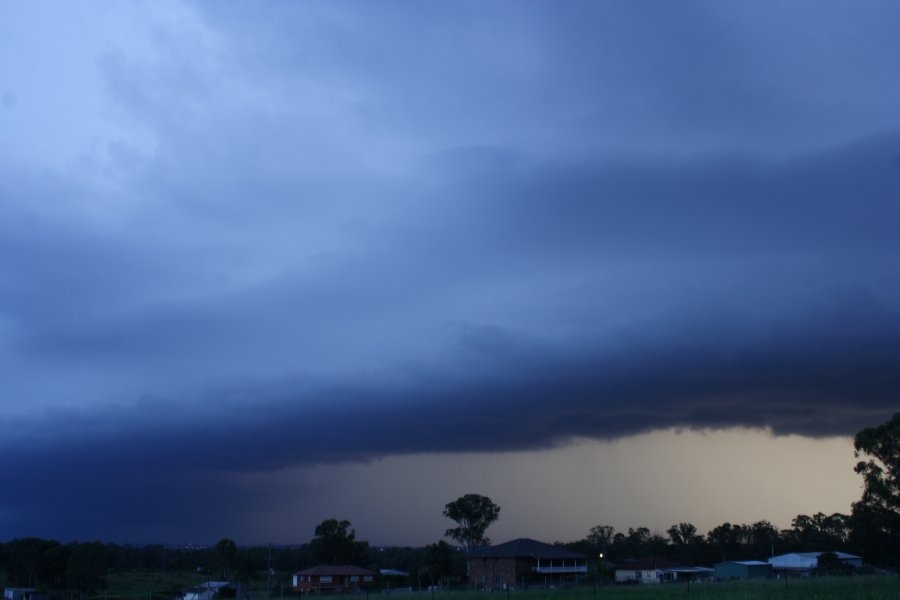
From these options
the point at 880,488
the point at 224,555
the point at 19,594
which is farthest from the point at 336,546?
the point at 880,488

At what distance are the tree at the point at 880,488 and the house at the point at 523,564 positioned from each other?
31.5 m

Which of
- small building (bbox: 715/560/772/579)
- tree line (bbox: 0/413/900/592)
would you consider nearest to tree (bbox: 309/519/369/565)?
tree line (bbox: 0/413/900/592)

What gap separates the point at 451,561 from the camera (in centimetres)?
11519

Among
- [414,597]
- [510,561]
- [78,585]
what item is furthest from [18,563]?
[414,597]

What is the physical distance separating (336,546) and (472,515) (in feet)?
82.5

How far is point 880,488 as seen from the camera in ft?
247

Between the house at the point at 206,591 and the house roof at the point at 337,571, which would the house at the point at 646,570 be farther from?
the house at the point at 206,591

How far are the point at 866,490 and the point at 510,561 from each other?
38048 mm

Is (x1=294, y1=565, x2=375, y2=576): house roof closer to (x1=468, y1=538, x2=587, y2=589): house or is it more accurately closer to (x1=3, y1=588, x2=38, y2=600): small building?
(x1=468, y1=538, x2=587, y2=589): house

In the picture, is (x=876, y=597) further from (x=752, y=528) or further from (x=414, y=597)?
(x=752, y=528)

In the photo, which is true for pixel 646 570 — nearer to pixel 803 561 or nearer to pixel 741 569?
pixel 741 569

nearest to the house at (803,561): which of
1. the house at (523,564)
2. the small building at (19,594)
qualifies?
the house at (523,564)

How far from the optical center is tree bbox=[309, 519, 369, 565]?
11869 centimetres

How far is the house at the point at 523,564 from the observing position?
92062mm
